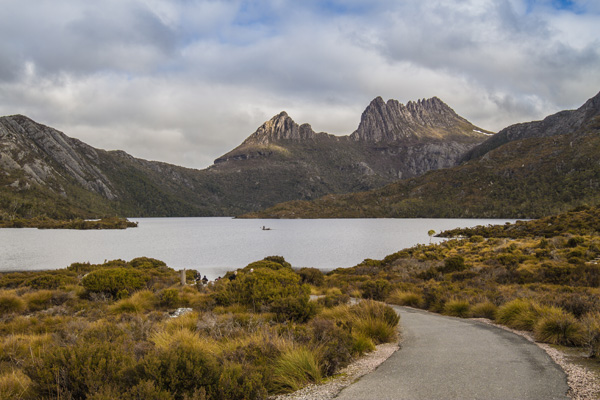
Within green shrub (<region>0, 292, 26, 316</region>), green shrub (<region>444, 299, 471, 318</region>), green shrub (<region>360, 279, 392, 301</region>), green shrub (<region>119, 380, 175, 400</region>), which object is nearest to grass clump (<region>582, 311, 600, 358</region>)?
green shrub (<region>444, 299, 471, 318</region>)

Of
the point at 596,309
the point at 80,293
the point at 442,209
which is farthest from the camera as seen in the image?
the point at 442,209

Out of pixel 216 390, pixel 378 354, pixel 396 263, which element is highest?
pixel 216 390

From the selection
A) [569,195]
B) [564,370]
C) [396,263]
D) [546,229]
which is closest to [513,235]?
[546,229]

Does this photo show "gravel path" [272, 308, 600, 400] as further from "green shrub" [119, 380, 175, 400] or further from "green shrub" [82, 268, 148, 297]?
"green shrub" [82, 268, 148, 297]

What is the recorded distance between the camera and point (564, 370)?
6.27m

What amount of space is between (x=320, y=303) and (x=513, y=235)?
46.0 m

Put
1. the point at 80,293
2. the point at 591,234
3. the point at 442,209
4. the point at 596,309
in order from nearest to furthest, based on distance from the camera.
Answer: the point at 596,309, the point at 80,293, the point at 591,234, the point at 442,209

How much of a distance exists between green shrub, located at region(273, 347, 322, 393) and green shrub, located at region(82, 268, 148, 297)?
14196mm

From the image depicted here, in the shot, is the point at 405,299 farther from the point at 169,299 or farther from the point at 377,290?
the point at 169,299

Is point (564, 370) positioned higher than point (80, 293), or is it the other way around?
point (564, 370)

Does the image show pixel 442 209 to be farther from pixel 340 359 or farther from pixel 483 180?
pixel 340 359

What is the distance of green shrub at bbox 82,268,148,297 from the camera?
1772cm

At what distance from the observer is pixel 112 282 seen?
59.7 ft

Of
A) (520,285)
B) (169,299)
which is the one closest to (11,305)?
(169,299)
